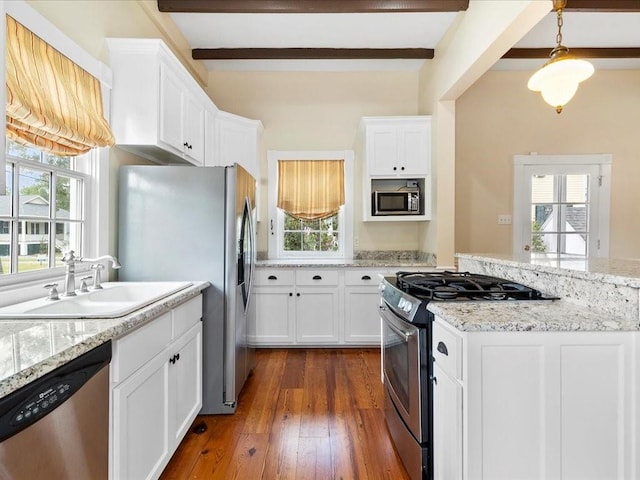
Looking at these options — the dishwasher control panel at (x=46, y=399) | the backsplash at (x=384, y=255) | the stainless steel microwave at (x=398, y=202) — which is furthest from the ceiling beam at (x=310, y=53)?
the dishwasher control panel at (x=46, y=399)

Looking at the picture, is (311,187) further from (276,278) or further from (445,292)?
(445,292)

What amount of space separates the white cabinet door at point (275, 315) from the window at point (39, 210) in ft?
5.47

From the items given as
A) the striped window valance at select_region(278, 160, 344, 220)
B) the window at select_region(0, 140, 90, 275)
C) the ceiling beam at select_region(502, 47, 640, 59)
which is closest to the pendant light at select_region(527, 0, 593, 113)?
the ceiling beam at select_region(502, 47, 640, 59)

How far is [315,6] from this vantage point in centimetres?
268

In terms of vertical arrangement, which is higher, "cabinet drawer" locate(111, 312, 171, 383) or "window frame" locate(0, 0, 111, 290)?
"window frame" locate(0, 0, 111, 290)

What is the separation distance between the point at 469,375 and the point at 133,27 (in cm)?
302

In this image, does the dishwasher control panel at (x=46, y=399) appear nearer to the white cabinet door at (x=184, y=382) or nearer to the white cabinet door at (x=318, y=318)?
the white cabinet door at (x=184, y=382)

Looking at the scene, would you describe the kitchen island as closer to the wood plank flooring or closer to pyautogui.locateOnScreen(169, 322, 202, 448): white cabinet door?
the wood plank flooring

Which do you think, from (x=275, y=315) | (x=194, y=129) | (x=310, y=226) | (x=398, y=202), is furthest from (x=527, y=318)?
(x=310, y=226)

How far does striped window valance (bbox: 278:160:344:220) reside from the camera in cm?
387

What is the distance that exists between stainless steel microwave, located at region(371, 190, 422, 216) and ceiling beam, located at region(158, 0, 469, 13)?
1552 millimetres

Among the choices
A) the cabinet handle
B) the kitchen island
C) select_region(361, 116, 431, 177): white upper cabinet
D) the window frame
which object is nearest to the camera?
the kitchen island

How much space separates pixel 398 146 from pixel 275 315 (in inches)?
82.8

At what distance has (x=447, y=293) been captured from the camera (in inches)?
60.6
